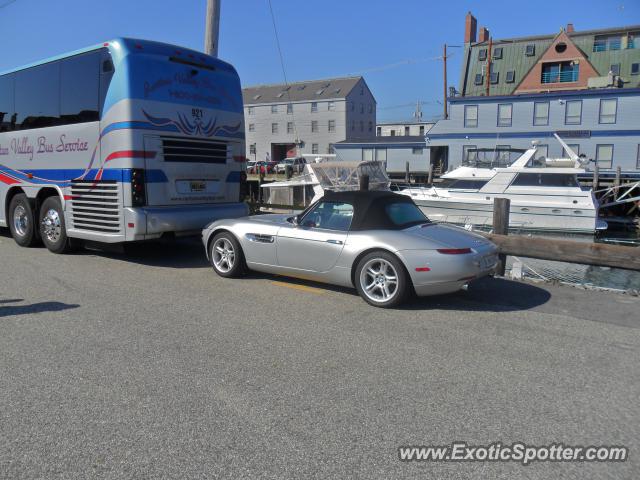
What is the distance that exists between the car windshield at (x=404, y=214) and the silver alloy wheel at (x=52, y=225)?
5.93 m

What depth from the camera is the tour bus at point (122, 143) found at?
8.10 meters

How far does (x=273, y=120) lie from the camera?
224 feet

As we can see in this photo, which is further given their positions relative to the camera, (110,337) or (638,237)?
(638,237)

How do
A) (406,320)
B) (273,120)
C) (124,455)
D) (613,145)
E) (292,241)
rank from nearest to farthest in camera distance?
(124,455) < (406,320) < (292,241) < (613,145) < (273,120)

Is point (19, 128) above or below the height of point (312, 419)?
above

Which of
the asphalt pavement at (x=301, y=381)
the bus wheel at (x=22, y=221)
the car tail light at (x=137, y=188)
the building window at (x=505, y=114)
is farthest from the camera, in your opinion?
the building window at (x=505, y=114)

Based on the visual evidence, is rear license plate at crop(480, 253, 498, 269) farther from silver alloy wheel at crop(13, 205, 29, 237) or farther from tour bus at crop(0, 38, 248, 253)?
silver alloy wheel at crop(13, 205, 29, 237)

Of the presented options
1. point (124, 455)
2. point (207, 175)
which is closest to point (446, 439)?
point (124, 455)

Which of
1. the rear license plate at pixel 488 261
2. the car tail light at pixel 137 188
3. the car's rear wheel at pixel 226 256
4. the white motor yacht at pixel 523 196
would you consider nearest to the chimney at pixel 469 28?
the white motor yacht at pixel 523 196

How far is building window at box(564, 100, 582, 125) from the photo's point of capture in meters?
36.2

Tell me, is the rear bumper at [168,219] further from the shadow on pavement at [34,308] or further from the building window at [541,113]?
the building window at [541,113]

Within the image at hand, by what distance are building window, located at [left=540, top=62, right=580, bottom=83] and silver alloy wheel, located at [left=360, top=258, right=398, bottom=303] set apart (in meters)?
43.1

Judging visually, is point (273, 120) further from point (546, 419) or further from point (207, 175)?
point (546, 419)

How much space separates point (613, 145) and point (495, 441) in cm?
3791
